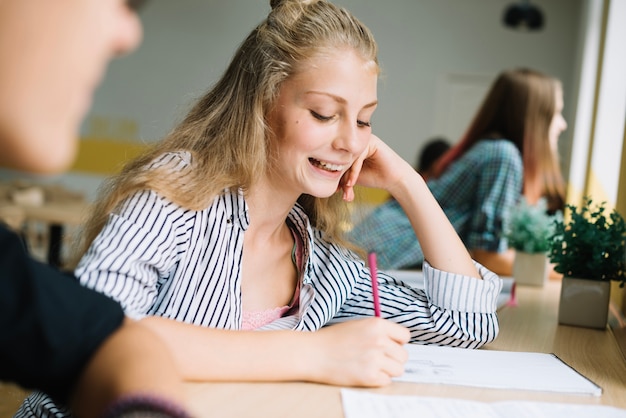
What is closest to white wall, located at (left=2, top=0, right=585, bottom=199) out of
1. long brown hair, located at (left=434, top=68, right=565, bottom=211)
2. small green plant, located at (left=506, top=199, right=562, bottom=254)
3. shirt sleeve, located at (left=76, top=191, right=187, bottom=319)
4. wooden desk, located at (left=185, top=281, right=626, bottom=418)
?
long brown hair, located at (left=434, top=68, right=565, bottom=211)

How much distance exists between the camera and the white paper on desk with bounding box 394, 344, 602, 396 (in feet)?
4.00

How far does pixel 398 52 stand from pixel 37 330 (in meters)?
8.34

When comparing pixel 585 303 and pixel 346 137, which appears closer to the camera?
pixel 346 137

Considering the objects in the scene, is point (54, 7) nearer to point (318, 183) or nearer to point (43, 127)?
point (43, 127)

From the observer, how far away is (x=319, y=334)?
117 cm

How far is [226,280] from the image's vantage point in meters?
1.38

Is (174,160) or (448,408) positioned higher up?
(174,160)

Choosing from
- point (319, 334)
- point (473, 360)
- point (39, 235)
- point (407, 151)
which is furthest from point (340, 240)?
point (407, 151)

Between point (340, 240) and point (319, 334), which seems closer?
point (319, 334)

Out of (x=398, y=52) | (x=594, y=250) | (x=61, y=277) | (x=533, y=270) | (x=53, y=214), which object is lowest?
(x=53, y=214)

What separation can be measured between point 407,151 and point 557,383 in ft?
25.0

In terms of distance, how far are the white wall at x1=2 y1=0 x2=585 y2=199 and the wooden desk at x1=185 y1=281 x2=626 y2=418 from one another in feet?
21.5

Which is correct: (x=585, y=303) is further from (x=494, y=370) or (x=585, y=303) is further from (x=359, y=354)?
(x=359, y=354)

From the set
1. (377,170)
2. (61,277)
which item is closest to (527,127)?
(377,170)
